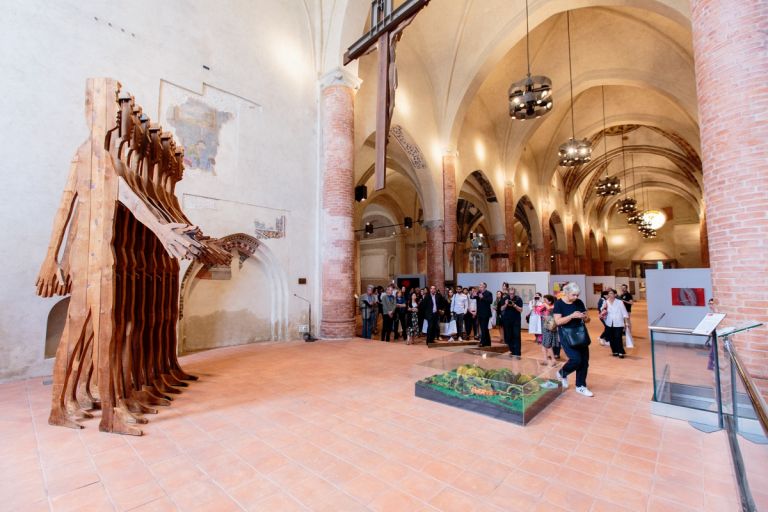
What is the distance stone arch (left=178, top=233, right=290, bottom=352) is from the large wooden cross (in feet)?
15.2

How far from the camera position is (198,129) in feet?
24.2

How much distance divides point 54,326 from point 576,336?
7703 mm

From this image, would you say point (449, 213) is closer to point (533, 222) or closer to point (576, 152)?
point (576, 152)

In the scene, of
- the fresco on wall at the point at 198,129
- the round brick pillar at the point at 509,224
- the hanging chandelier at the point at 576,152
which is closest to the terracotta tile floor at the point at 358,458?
the fresco on wall at the point at 198,129

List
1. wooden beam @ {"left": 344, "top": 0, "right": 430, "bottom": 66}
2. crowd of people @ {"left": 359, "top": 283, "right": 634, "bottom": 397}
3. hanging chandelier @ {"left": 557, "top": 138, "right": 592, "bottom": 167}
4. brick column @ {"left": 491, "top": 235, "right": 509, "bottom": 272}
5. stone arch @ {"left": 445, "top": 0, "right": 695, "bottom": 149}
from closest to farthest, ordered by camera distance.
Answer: wooden beam @ {"left": 344, "top": 0, "right": 430, "bottom": 66}
crowd of people @ {"left": 359, "top": 283, "right": 634, "bottom": 397}
stone arch @ {"left": 445, "top": 0, "right": 695, "bottom": 149}
hanging chandelier @ {"left": 557, "top": 138, "right": 592, "bottom": 167}
brick column @ {"left": 491, "top": 235, "right": 509, "bottom": 272}

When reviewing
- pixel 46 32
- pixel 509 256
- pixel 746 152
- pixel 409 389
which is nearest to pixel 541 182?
pixel 509 256

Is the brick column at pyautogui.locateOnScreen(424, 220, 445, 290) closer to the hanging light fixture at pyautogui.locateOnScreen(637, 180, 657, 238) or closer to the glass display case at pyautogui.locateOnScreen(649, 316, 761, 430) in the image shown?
the glass display case at pyautogui.locateOnScreen(649, 316, 761, 430)

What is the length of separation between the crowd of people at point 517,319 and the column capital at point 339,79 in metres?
5.62

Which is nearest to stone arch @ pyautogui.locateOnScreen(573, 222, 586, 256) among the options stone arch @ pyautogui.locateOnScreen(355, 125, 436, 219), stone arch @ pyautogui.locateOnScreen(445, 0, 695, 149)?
stone arch @ pyautogui.locateOnScreen(445, 0, 695, 149)

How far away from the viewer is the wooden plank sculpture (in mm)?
3250

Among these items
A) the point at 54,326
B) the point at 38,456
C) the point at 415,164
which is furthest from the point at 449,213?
the point at 38,456

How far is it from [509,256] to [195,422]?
55.8ft

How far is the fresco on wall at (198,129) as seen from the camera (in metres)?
7.10

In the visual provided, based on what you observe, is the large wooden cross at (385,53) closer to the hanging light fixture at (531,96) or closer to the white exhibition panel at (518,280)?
the hanging light fixture at (531,96)
